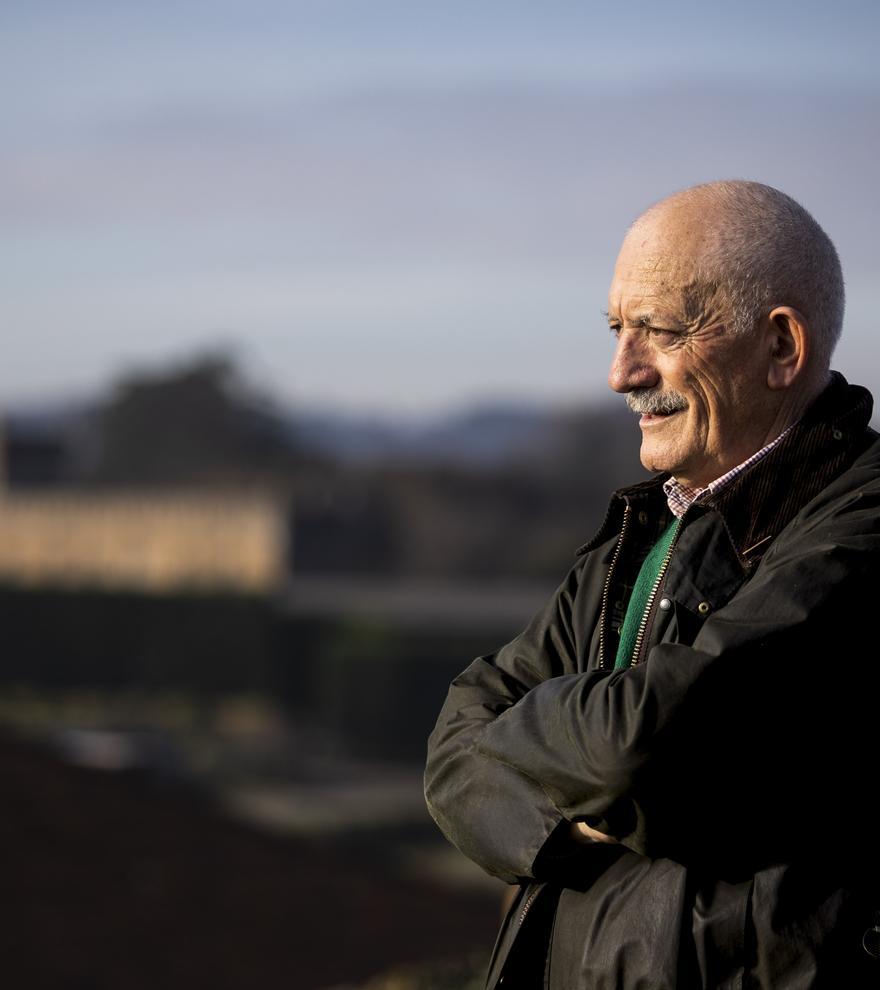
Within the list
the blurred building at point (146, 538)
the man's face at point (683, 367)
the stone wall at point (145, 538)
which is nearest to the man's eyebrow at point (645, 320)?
the man's face at point (683, 367)

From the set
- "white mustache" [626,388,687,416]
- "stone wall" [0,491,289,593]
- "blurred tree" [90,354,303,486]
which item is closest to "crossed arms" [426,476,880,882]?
"white mustache" [626,388,687,416]

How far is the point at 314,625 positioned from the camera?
26781 mm

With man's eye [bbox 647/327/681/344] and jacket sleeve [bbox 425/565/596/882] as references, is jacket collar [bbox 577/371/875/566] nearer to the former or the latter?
man's eye [bbox 647/327/681/344]

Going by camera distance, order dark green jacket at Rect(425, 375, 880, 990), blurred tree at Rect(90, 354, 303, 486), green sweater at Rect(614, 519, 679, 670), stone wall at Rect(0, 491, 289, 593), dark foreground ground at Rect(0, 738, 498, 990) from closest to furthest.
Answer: dark green jacket at Rect(425, 375, 880, 990), green sweater at Rect(614, 519, 679, 670), dark foreground ground at Rect(0, 738, 498, 990), stone wall at Rect(0, 491, 289, 593), blurred tree at Rect(90, 354, 303, 486)

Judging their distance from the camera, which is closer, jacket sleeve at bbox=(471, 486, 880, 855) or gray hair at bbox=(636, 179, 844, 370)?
jacket sleeve at bbox=(471, 486, 880, 855)

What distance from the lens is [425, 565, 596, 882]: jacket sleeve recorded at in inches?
80.1

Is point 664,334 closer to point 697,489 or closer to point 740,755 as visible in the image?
point 697,489

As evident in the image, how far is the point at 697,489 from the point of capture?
7.02 feet

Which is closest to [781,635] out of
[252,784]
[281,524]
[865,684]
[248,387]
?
[865,684]

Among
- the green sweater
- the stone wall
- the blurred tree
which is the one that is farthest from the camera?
the blurred tree

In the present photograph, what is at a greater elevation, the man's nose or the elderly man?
the man's nose

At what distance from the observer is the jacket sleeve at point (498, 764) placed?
2.04 meters

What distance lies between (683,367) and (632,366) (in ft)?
0.25

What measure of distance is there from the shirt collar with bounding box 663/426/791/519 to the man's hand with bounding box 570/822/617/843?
42 cm
